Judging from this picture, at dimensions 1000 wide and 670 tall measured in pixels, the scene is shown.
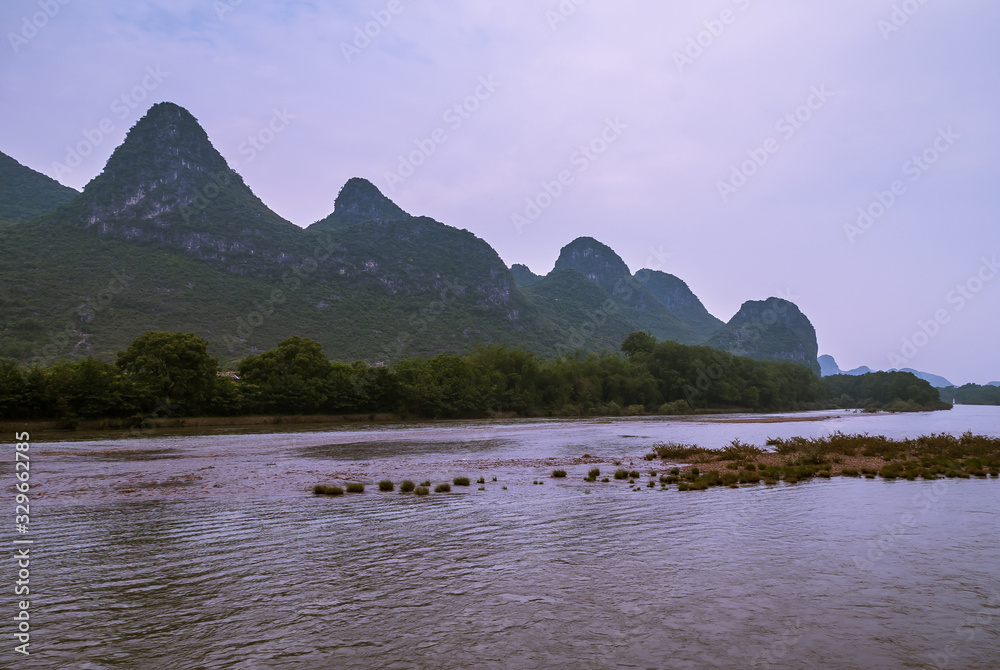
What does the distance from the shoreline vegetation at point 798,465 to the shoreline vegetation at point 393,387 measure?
1960 inches

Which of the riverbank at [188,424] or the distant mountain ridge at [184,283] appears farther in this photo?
the distant mountain ridge at [184,283]

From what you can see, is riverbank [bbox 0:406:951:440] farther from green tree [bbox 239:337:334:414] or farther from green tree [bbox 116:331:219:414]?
green tree [bbox 116:331:219:414]

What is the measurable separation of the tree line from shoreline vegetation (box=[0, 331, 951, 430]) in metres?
0.16

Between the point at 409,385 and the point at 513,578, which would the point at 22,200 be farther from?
the point at 513,578

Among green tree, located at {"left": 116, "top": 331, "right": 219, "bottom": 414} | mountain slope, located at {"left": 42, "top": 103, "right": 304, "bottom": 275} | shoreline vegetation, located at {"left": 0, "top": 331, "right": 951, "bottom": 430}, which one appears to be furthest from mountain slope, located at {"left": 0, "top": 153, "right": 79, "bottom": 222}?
green tree, located at {"left": 116, "top": 331, "right": 219, "bottom": 414}

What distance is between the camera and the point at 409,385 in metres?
90.9

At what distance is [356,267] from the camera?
640 ft

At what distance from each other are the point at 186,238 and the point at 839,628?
186361 mm

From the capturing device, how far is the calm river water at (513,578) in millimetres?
8289

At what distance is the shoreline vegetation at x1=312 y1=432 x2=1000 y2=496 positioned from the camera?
26.0 m

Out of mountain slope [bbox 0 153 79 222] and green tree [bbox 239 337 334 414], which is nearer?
green tree [bbox 239 337 334 414]

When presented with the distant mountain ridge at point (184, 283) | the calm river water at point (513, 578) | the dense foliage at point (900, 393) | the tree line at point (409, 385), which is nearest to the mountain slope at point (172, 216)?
the distant mountain ridge at point (184, 283)

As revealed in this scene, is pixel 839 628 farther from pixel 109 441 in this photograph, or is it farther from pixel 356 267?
pixel 356 267

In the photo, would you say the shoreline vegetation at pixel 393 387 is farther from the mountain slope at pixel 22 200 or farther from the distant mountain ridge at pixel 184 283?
the mountain slope at pixel 22 200
